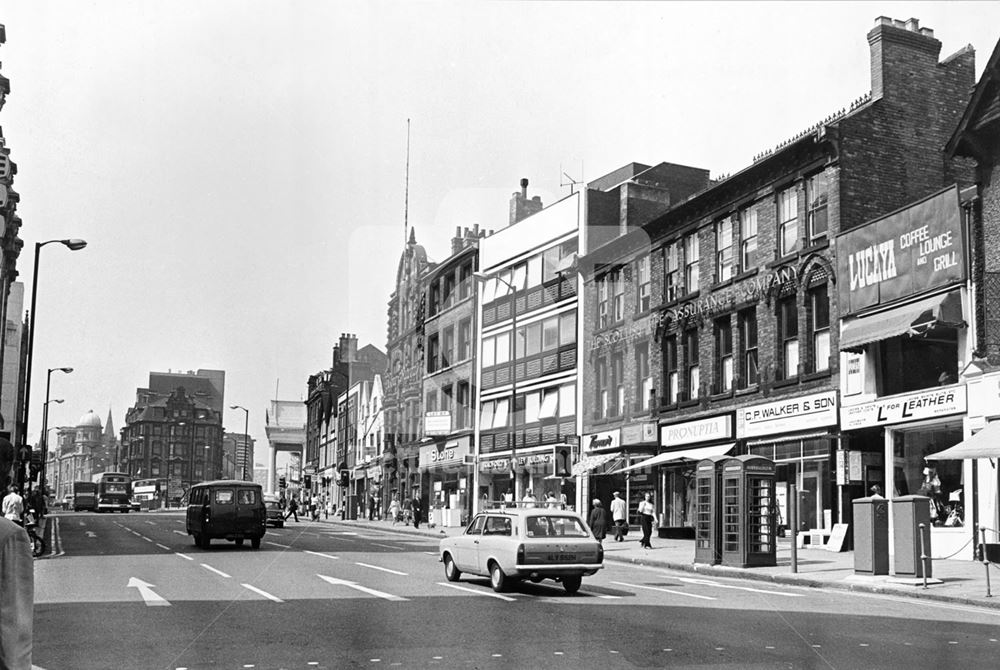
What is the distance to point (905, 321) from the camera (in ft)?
93.8

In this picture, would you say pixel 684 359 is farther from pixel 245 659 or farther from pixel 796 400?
pixel 245 659

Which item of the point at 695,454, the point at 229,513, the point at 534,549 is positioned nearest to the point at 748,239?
the point at 695,454

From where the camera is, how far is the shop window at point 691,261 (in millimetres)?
39344

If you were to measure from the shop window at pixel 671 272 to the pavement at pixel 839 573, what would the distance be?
33.4 ft

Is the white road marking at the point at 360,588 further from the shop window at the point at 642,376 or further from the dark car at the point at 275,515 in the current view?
the dark car at the point at 275,515

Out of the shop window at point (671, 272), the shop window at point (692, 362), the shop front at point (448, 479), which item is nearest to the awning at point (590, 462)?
the shop window at point (692, 362)

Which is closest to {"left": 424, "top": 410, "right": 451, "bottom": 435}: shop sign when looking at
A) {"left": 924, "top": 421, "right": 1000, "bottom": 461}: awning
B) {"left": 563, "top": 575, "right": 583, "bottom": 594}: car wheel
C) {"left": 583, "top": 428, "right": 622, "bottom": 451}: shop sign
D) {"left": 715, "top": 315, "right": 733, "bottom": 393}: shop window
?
{"left": 583, "top": 428, "right": 622, "bottom": 451}: shop sign

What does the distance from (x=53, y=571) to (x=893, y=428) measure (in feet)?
67.5

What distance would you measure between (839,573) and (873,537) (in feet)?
6.28

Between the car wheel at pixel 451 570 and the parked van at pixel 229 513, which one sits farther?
the parked van at pixel 229 513

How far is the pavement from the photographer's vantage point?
18984mm

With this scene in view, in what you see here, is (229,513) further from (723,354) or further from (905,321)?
(905,321)

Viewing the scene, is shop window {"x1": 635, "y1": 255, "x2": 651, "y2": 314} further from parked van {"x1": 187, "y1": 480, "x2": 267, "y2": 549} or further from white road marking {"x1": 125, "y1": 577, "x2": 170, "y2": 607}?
white road marking {"x1": 125, "y1": 577, "x2": 170, "y2": 607}

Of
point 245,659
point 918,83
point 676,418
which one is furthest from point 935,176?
point 245,659
